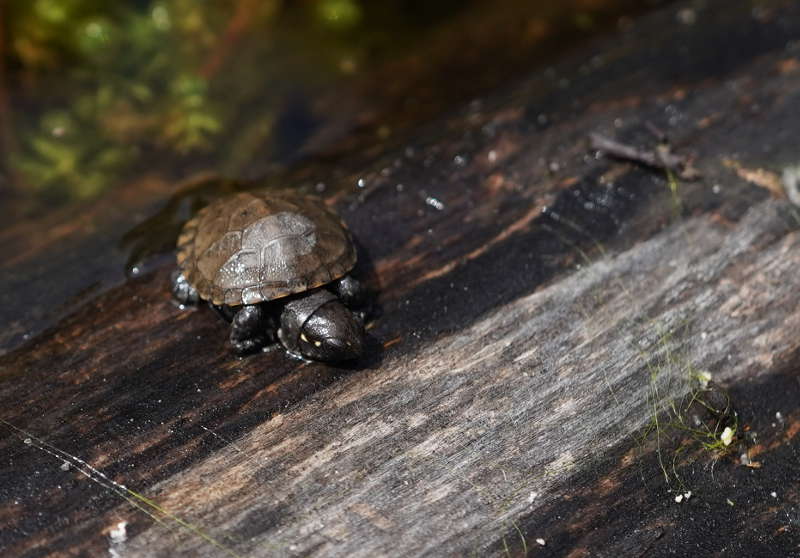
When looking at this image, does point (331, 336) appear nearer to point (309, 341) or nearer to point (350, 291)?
point (309, 341)

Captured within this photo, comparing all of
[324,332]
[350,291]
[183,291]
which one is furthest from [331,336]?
[183,291]

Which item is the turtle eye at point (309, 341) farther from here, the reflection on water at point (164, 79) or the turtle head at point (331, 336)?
the reflection on water at point (164, 79)

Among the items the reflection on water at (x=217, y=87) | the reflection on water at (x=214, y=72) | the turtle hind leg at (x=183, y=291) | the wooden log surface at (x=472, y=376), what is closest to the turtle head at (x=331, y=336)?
the wooden log surface at (x=472, y=376)

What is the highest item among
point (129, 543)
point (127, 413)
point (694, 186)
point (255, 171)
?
point (255, 171)

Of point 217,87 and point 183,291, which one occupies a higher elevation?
point 217,87

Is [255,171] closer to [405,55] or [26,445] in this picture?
[405,55]

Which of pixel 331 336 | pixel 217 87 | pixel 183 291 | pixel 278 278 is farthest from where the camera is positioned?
pixel 217 87

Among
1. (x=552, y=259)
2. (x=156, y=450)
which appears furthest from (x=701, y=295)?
(x=156, y=450)
